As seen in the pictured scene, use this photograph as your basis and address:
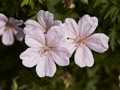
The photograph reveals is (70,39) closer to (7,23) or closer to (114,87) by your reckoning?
(7,23)

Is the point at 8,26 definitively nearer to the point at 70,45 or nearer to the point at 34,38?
the point at 34,38

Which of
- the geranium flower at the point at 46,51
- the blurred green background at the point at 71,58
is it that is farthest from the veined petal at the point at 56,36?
the blurred green background at the point at 71,58

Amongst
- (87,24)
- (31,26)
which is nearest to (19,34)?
(31,26)

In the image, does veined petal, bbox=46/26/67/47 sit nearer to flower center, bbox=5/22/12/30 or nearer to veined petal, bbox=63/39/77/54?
veined petal, bbox=63/39/77/54

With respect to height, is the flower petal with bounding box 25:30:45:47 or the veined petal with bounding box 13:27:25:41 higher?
the flower petal with bounding box 25:30:45:47

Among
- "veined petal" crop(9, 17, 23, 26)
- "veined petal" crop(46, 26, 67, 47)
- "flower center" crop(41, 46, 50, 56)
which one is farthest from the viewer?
"veined petal" crop(9, 17, 23, 26)

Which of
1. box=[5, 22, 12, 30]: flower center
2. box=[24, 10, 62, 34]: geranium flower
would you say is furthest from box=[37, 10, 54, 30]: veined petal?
box=[5, 22, 12, 30]: flower center

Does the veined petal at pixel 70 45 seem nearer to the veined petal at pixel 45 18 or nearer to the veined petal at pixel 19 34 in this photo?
the veined petal at pixel 45 18
